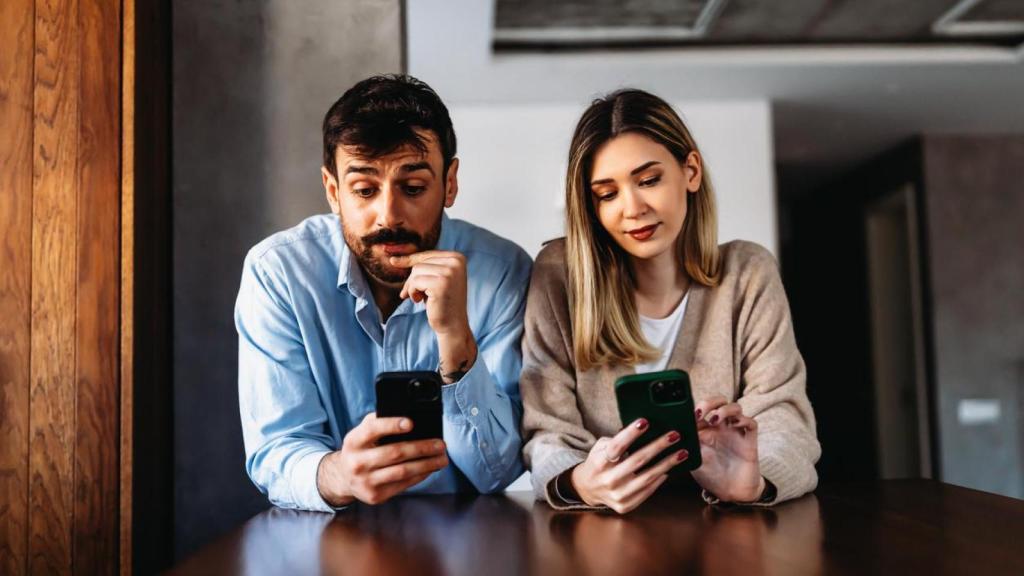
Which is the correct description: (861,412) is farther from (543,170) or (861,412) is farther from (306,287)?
(306,287)

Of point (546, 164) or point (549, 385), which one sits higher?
point (546, 164)

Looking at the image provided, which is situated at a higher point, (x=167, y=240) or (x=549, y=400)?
(x=167, y=240)

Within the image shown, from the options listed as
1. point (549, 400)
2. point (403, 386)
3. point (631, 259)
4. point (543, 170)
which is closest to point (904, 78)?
point (543, 170)

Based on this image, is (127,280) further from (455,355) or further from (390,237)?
(455,355)

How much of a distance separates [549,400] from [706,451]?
0.96 ft

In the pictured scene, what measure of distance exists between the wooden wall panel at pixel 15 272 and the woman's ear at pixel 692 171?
118 centimetres

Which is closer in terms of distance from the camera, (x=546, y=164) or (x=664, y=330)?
(x=664, y=330)

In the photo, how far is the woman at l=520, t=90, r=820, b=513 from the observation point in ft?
4.55

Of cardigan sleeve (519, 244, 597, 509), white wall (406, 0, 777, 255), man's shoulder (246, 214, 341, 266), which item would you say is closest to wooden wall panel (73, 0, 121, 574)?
man's shoulder (246, 214, 341, 266)

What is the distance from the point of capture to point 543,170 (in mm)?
4605

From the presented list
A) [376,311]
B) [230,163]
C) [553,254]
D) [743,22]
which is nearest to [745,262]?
[553,254]

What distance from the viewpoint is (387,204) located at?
4.62 feet

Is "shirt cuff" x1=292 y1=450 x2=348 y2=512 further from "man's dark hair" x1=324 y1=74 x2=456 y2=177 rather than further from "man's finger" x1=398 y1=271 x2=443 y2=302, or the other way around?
"man's dark hair" x1=324 y1=74 x2=456 y2=177

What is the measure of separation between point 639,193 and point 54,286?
105 cm
